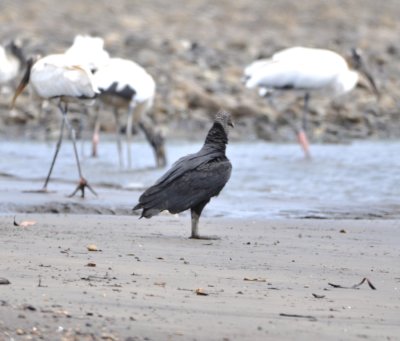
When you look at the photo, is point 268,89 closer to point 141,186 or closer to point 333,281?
point 141,186

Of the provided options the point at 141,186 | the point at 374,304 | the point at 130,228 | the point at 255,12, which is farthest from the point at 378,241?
the point at 255,12

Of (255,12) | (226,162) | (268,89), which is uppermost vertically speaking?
(255,12)

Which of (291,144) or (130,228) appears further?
(291,144)

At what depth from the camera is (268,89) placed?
1948 cm

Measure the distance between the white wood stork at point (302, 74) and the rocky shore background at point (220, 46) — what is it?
65 centimetres

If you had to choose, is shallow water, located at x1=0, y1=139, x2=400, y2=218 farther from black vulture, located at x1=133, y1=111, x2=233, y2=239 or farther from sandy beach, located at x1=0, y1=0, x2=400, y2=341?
black vulture, located at x1=133, y1=111, x2=233, y2=239

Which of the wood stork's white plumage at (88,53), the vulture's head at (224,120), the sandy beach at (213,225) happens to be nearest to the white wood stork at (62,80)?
the wood stork's white plumage at (88,53)

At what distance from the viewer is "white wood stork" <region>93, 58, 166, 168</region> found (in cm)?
1675

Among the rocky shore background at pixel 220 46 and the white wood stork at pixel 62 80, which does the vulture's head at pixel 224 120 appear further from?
the rocky shore background at pixel 220 46

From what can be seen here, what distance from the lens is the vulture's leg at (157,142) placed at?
16625 millimetres

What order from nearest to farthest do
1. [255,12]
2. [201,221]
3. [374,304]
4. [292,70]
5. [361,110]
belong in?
[374,304] < [201,221] < [292,70] < [361,110] < [255,12]

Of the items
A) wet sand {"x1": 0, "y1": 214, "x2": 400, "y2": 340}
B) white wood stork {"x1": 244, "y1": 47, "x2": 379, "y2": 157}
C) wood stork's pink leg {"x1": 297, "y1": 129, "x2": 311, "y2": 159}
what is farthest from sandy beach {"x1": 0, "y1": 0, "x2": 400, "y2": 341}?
white wood stork {"x1": 244, "y1": 47, "x2": 379, "y2": 157}

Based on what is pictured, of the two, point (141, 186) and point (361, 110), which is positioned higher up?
point (361, 110)

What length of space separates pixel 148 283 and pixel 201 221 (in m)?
3.76
